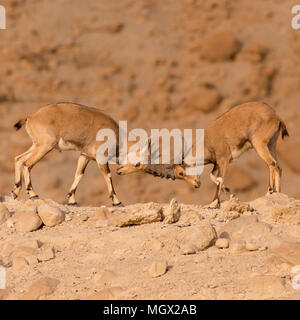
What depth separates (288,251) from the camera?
9102 mm

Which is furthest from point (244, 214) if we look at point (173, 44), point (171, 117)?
point (173, 44)

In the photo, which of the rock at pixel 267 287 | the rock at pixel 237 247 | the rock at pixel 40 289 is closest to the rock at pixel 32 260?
the rock at pixel 40 289

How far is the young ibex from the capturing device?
13117 millimetres

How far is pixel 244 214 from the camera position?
11047 millimetres

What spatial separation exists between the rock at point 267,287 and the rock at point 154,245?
5.09 ft

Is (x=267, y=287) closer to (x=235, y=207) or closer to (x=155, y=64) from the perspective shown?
(x=235, y=207)

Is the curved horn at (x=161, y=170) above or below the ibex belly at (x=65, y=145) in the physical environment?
below

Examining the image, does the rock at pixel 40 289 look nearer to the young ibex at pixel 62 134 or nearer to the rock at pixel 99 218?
the rock at pixel 99 218

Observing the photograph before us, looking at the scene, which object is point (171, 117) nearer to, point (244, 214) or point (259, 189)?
point (259, 189)

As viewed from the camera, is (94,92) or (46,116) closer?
(46,116)

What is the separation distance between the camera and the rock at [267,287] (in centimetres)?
813

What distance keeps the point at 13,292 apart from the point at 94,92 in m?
19.1
